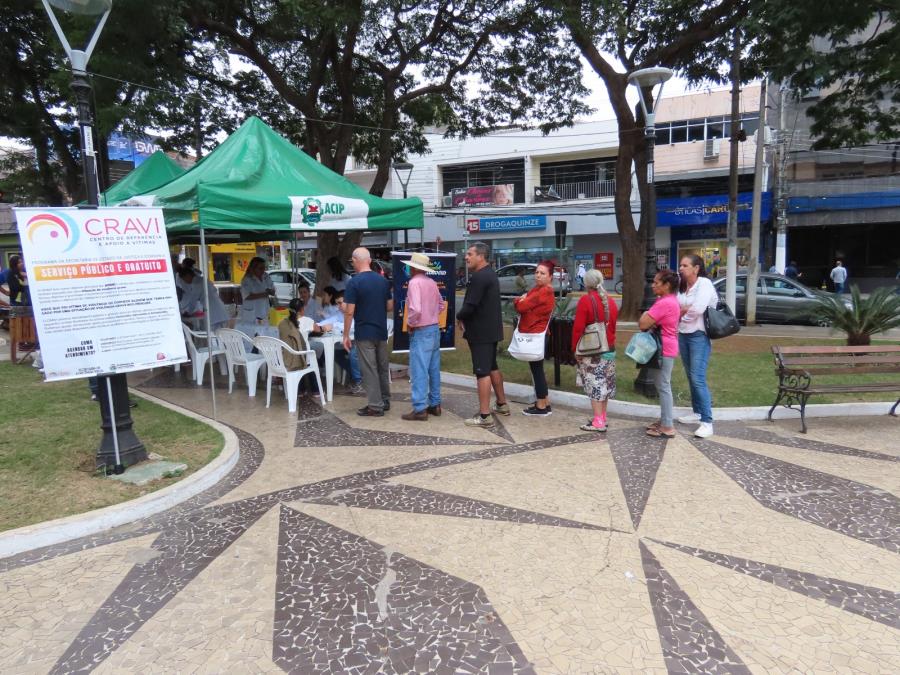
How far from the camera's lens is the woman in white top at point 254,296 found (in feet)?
28.0

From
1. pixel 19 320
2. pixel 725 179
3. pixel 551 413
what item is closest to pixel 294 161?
pixel 551 413

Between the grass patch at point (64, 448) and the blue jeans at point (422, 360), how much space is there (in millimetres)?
2009

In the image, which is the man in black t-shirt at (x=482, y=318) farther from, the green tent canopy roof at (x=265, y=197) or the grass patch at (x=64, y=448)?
the grass patch at (x=64, y=448)

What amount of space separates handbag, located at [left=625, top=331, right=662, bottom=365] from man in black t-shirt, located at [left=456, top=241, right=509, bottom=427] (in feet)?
4.43

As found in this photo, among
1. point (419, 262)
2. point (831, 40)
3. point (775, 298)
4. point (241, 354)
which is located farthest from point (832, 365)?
point (775, 298)

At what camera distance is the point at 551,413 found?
661 centimetres

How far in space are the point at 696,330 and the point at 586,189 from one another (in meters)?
27.2

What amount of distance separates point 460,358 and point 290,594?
6712mm

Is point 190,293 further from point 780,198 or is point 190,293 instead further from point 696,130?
point 696,130

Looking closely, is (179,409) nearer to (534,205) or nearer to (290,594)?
(290,594)

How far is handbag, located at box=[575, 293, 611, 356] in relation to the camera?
5539mm

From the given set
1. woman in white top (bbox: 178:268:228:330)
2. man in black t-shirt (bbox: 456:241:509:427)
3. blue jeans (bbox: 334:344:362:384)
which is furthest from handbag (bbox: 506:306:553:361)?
woman in white top (bbox: 178:268:228:330)

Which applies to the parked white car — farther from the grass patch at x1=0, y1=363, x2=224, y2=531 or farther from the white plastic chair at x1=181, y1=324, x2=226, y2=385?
the grass patch at x1=0, y1=363, x2=224, y2=531

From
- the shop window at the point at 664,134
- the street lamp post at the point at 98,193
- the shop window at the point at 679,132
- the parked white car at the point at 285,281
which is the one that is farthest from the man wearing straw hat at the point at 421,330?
the shop window at the point at 679,132
